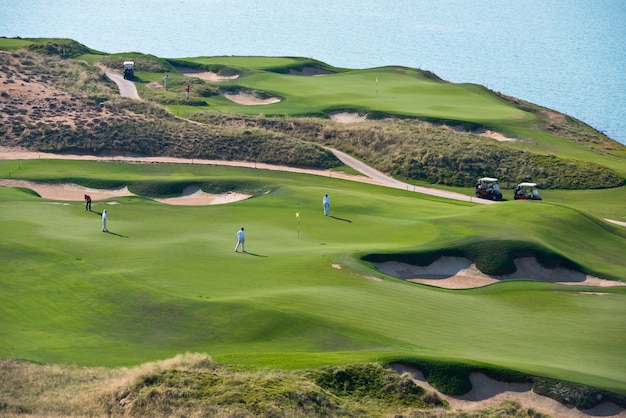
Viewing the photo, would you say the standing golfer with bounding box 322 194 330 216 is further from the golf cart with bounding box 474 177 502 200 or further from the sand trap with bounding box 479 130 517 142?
the sand trap with bounding box 479 130 517 142

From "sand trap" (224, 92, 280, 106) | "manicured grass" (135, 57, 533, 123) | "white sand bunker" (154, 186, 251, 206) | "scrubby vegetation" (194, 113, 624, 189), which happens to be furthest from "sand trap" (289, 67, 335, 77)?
"white sand bunker" (154, 186, 251, 206)

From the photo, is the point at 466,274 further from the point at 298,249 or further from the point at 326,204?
the point at 326,204

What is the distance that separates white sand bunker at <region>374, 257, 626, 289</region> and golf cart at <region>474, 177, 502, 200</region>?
25.8 m

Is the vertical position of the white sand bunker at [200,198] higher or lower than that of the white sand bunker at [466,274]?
higher

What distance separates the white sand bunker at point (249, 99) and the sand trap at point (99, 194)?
3944 centimetres

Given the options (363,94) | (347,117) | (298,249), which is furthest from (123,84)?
(298,249)

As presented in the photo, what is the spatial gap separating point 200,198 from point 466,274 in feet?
76.0

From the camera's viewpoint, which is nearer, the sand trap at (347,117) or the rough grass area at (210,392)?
the rough grass area at (210,392)

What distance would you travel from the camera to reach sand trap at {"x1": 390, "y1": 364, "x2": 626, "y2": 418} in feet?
101

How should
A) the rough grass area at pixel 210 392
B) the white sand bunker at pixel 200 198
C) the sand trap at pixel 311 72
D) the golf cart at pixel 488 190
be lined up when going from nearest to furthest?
the rough grass area at pixel 210 392 → the white sand bunker at pixel 200 198 → the golf cart at pixel 488 190 → the sand trap at pixel 311 72

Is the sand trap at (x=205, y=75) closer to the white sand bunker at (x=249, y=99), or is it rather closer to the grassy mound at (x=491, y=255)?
the white sand bunker at (x=249, y=99)

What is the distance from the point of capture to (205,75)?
118 meters

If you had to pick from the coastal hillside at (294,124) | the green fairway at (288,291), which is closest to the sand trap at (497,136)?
the coastal hillside at (294,124)

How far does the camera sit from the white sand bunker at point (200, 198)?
63531mm
